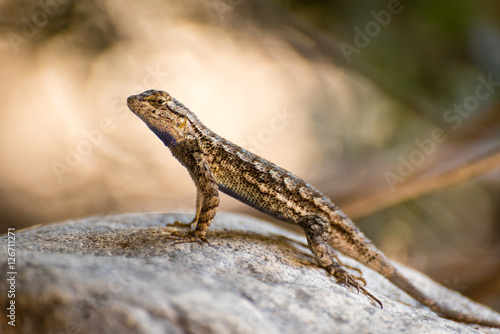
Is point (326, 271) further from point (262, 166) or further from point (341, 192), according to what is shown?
point (341, 192)

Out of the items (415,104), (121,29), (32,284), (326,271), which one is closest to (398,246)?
(415,104)

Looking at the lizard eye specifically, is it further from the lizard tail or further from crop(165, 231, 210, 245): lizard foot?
the lizard tail

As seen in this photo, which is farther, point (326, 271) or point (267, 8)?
point (267, 8)

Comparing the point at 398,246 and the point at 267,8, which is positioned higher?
the point at 267,8

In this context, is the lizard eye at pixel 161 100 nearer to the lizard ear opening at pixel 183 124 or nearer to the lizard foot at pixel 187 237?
the lizard ear opening at pixel 183 124

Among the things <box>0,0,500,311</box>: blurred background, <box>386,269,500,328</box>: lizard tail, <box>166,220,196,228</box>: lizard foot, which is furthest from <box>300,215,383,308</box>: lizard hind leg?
<box>0,0,500,311</box>: blurred background

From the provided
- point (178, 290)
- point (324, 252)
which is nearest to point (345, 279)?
point (324, 252)
